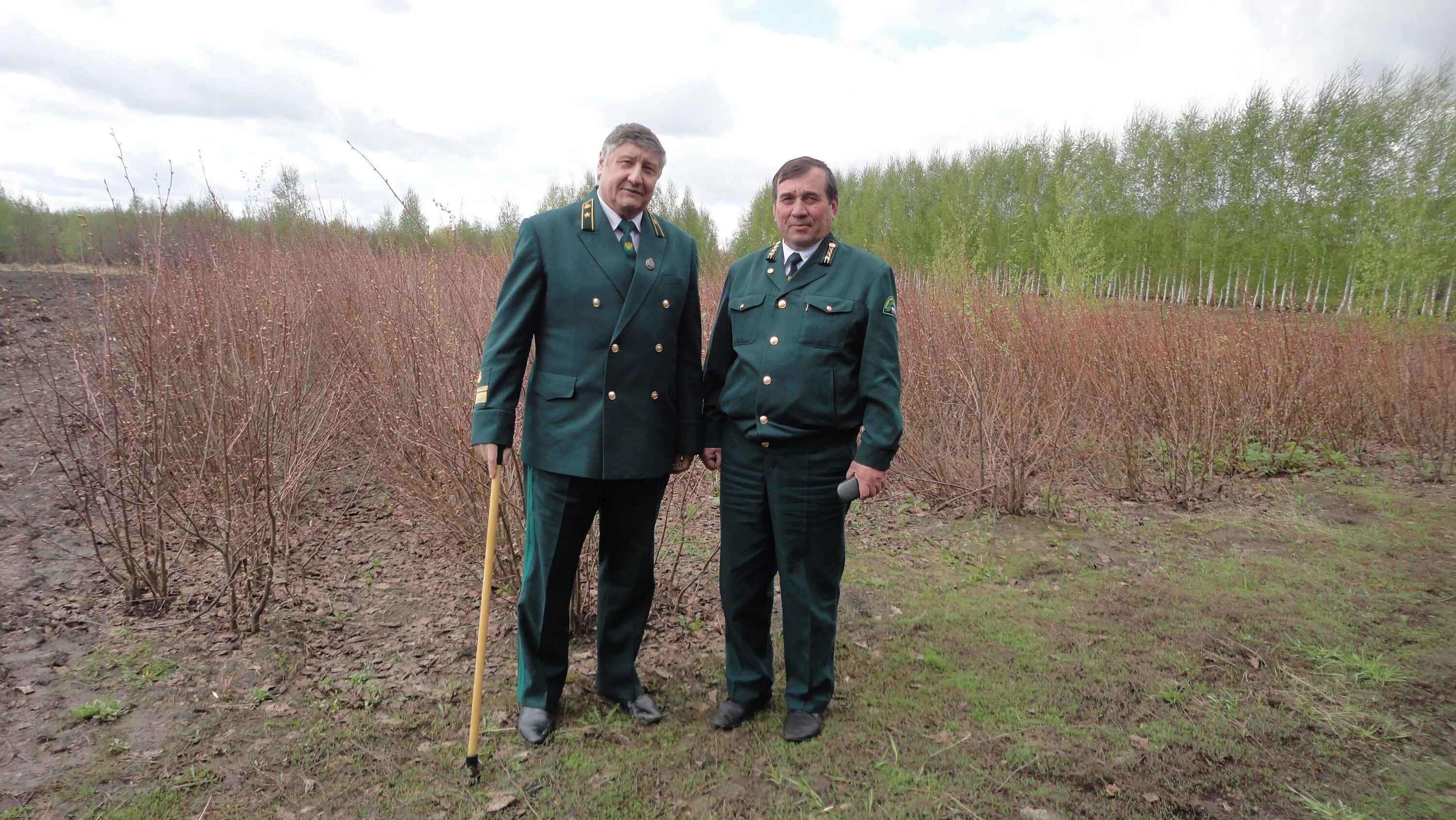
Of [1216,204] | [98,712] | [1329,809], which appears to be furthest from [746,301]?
[1216,204]

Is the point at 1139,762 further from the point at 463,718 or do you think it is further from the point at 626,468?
the point at 463,718

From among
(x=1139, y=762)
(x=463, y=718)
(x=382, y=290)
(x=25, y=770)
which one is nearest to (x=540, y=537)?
(x=463, y=718)

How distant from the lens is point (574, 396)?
7.98 feet

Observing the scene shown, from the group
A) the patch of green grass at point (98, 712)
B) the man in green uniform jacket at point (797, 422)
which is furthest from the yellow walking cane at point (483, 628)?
the patch of green grass at point (98, 712)

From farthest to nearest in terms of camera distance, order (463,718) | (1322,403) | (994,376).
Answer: (1322,403)
(994,376)
(463,718)

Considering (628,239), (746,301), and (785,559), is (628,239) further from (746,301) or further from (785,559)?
(785,559)

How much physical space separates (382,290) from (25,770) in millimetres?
3895

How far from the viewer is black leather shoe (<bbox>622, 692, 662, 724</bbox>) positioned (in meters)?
2.81

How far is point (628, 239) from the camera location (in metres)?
2.53

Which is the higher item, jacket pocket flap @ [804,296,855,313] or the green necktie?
the green necktie

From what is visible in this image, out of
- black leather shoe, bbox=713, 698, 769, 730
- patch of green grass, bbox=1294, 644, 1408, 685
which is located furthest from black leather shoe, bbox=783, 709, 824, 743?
patch of green grass, bbox=1294, 644, 1408, 685

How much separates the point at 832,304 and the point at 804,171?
0.45 metres

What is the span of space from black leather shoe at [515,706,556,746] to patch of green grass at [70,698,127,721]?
1.50 meters

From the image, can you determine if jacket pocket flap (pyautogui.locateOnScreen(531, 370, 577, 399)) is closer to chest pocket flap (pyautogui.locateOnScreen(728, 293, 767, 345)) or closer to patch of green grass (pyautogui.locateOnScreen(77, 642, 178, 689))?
chest pocket flap (pyautogui.locateOnScreen(728, 293, 767, 345))
